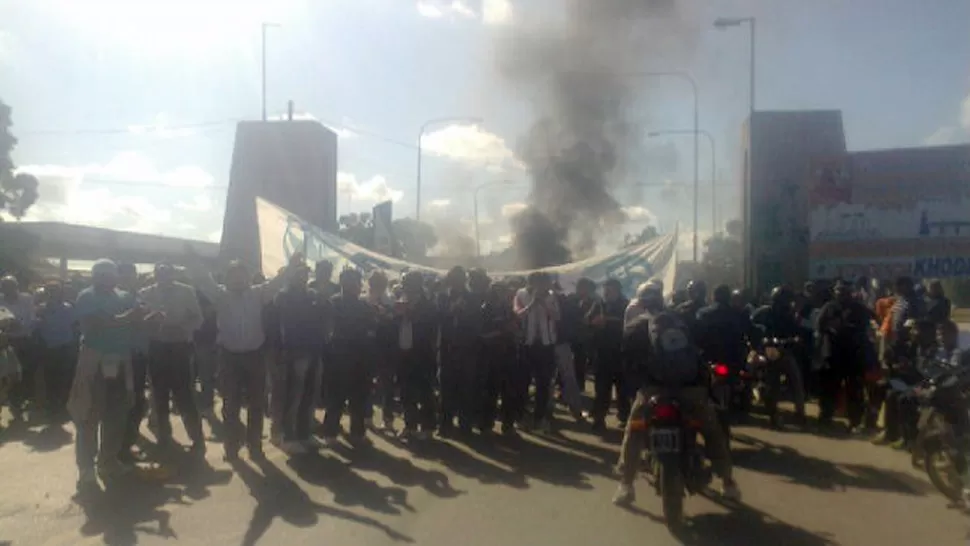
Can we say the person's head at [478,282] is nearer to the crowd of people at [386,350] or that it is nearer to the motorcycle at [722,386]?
the crowd of people at [386,350]

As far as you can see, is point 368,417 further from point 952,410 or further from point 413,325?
point 952,410

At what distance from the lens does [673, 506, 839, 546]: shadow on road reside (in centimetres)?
591

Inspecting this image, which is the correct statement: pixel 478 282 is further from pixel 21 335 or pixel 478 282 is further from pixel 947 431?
pixel 21 335

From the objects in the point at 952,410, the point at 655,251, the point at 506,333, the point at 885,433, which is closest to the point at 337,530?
the point at 506,333

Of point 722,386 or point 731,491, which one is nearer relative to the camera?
point 731,491

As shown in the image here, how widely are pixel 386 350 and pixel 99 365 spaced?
Answer: 310 centimetres

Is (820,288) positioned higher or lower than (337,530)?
higher

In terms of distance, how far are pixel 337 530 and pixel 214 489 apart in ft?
5.66

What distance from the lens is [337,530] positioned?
6.23 m

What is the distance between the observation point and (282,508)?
269 inches

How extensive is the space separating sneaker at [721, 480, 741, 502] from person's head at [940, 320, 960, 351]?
89.7 inches

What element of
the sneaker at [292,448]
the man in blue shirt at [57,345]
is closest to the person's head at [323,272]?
the sneaker at [292,448]

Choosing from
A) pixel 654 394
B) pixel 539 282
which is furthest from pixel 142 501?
pixel 539 282

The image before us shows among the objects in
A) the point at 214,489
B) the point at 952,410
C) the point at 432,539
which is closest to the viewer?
the point at 432,539
